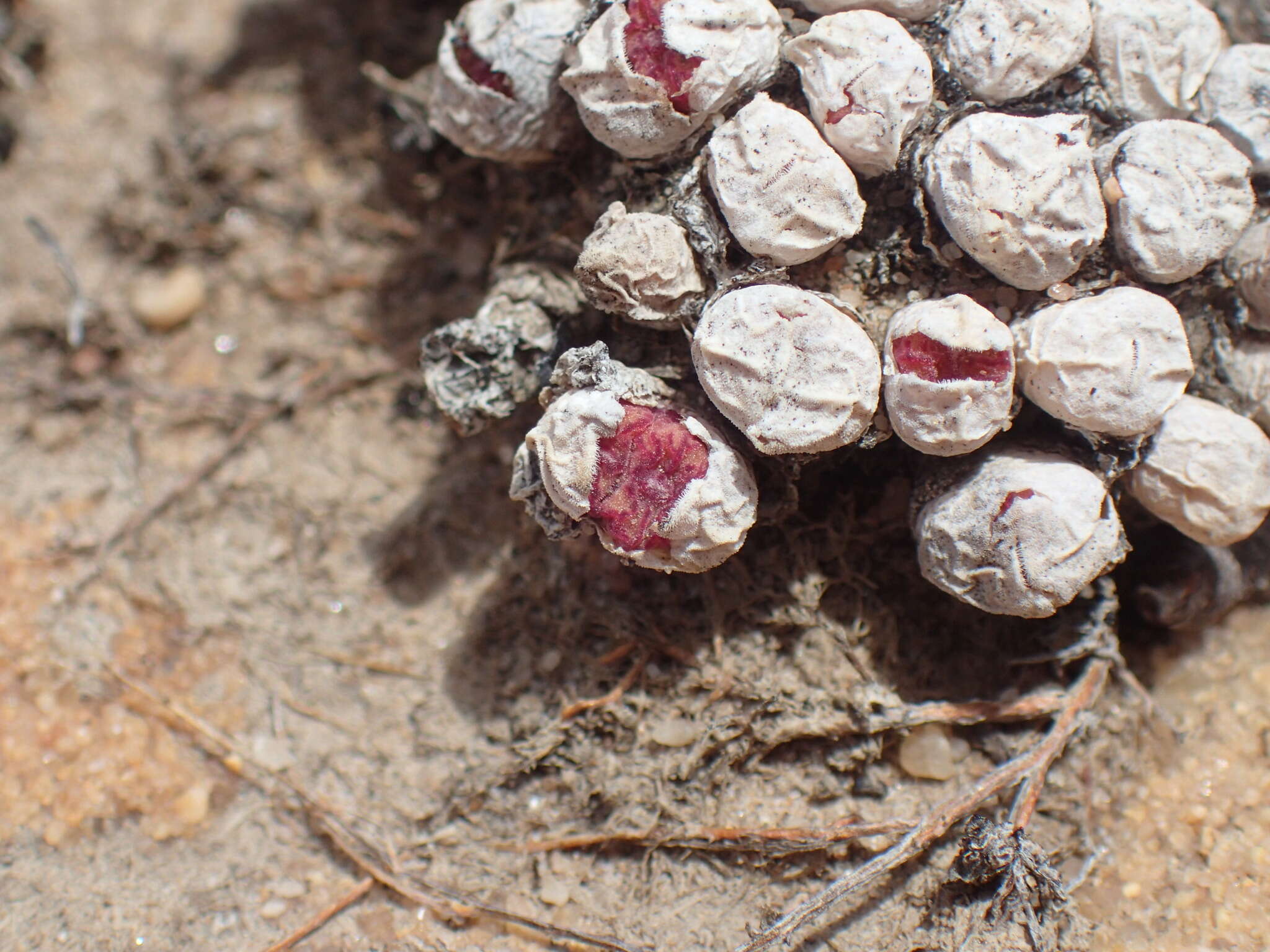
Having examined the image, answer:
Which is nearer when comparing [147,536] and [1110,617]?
[1110,617]

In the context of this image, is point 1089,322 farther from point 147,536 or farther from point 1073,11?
point 147,536

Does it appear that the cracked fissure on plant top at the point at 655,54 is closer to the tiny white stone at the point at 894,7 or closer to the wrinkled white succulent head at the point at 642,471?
the tiny white stone at the point at 894,7

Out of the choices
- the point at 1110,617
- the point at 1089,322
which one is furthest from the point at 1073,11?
the point at 1110,617

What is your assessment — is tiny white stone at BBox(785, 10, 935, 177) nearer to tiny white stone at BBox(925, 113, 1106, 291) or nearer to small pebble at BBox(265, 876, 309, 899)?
tiny white stone at BBox(925, 113, 1106, 291)

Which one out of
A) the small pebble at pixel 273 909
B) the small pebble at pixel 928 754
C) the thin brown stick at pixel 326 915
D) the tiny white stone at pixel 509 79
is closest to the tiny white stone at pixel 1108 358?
the small pebble at pixel 928 754

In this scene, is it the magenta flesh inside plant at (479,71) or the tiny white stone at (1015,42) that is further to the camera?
the magenta flesh inside plant at (479,71)

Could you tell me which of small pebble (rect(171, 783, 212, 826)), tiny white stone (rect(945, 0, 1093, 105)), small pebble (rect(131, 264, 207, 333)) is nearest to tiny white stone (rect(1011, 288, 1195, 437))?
tiny white stone (rect(945, 0, 1093, 105))
